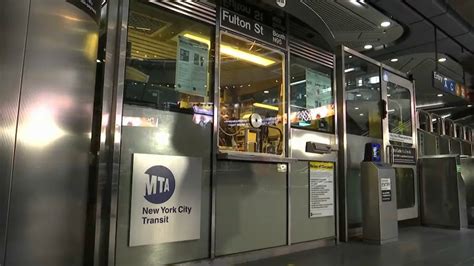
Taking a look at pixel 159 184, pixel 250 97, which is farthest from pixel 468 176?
pixel 159 184

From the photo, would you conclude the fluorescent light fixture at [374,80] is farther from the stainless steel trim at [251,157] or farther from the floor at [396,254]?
the stainless steel trim at [251,157]

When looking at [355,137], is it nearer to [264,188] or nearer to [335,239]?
[335,239]

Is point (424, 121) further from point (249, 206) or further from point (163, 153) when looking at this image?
point (163, 153)

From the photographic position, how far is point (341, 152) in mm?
5188

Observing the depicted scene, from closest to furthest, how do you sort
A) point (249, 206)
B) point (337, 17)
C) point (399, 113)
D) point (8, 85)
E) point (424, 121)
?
point (8, 85)
point (249, 206)
point (337, 17)
point (399, 113)
point (424, 121)

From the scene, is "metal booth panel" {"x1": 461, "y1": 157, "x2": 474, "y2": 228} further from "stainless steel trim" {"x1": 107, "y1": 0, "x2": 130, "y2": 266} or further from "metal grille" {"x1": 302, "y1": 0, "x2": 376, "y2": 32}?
"stainless steel trim" {"x1": 107, "y1": 0, "x2": 130, "y2": 266}

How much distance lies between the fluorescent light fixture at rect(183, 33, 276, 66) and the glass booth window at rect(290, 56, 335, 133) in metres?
0.36

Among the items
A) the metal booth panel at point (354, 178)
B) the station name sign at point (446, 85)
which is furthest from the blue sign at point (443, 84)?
the metal booth panel at point (354, 178)

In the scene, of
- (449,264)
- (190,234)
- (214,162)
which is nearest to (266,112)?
(214,162)

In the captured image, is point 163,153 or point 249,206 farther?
point 249,206

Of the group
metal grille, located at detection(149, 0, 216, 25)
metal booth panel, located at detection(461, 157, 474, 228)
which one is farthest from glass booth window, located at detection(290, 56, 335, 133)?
metal booth panel, located at detection(461, 157, 474, 228)

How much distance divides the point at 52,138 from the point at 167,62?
140cm

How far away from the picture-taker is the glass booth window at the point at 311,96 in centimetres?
471

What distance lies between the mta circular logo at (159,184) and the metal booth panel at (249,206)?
527mm
